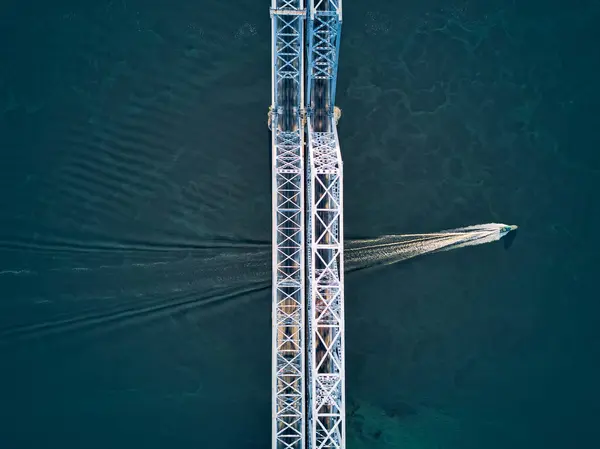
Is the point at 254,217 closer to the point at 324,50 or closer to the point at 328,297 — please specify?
the point at 328,297

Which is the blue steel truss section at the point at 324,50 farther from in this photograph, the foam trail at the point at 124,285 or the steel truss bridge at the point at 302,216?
the foam trail at the point at 124,285

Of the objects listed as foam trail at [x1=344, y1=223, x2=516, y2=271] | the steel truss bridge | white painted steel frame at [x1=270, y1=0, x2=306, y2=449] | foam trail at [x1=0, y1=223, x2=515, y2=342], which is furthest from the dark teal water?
the steel truss bridge

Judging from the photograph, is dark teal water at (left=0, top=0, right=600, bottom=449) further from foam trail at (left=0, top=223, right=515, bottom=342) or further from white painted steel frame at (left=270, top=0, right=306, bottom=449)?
white painted steel frame at (left=270, top=0, right=306, bottom=449)

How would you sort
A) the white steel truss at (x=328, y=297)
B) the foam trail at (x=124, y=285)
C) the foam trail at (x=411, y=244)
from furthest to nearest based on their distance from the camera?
the foam trail at (x=411, y=244) < the foam trail at (x=124, y=285) < the white steel truss at (x=328, y=297)

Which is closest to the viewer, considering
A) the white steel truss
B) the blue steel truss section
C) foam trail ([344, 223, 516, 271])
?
the white steel truss

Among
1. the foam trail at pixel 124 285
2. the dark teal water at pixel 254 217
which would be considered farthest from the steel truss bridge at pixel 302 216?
the foam trail at pixel 124 285

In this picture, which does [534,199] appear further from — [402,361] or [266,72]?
[266,72]

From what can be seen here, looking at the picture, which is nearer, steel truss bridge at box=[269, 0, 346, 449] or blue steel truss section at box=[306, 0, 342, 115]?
blue steel truss section at box=[306, 0, 342, 115]

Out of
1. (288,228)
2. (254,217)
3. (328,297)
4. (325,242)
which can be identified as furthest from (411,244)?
(254,217)
